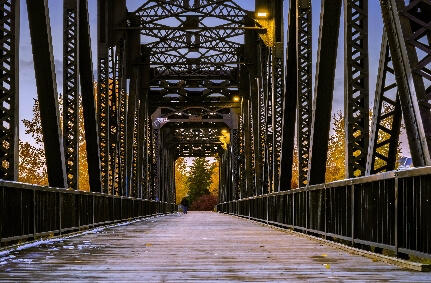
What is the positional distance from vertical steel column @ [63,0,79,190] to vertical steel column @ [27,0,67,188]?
1.65 m

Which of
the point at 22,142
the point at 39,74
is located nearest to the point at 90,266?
the point at 39,74

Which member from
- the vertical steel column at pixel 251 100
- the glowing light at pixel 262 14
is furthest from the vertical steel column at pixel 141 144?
the glowing light at pixel 262 14

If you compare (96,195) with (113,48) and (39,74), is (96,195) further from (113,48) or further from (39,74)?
(113,48)

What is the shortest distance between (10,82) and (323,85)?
556 cm

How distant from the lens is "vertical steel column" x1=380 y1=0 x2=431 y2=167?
7625 mm

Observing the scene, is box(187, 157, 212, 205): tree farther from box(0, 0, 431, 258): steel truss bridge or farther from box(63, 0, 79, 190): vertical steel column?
box(63, 0, 79, 190): vertical steel column

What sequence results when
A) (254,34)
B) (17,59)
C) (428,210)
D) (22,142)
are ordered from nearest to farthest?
(428,210) < (17,59) < (254,34) < (22,142)

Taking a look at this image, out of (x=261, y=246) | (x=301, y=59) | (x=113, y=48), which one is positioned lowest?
(x=261, y=246)

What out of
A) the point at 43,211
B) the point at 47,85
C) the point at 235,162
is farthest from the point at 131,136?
the point at 235,162

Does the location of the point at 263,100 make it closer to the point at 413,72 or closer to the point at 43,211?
the point at 43,211

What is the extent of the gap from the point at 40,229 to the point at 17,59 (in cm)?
259

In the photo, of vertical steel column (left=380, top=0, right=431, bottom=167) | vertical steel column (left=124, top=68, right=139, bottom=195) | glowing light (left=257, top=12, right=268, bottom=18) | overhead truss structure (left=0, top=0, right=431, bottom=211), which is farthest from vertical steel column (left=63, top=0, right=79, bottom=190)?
vertical steel column (left=124, top=68, right=139, bottom=195)

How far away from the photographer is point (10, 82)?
11.9m

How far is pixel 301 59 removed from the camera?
59.2 ft
